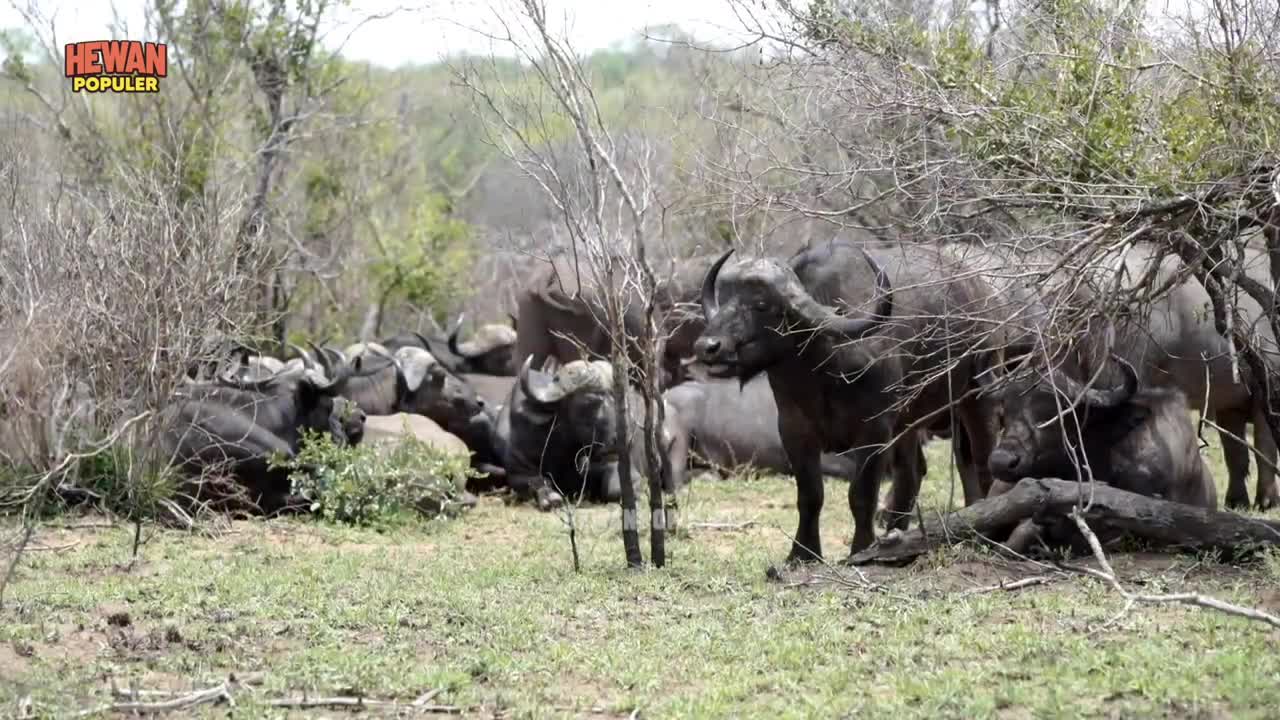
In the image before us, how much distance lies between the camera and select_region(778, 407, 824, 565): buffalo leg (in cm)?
984

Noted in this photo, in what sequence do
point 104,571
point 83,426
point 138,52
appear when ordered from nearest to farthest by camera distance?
point 104,571
point 83,426
point 138,52

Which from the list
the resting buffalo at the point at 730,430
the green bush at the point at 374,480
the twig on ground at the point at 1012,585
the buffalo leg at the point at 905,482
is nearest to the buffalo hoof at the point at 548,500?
the green bush at the point at 374,480

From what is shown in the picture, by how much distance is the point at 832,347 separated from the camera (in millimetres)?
9602

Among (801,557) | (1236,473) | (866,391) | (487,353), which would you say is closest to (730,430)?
(1236,473)

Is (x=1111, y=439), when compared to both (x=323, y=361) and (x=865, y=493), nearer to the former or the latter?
(x=865, y=493)

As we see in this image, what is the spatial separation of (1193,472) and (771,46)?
11.3 feet

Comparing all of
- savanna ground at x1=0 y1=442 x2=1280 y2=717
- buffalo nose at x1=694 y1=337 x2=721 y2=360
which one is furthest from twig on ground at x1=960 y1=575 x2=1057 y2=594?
buffalo nose at x1=694 y1=337 x2=721 y2=360

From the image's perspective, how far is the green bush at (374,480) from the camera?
12438 millimetres

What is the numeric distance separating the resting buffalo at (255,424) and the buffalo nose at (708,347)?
414cm

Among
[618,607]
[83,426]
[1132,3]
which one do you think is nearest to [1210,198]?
[1132,3]

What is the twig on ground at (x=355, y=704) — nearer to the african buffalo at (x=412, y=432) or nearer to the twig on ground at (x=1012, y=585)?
the twig on ground at (x=1012, y=585)

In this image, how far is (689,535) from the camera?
11.7 meters

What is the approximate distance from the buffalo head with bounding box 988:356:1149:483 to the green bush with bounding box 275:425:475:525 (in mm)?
4958

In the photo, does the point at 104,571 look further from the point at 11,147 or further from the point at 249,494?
the point at 11,147
